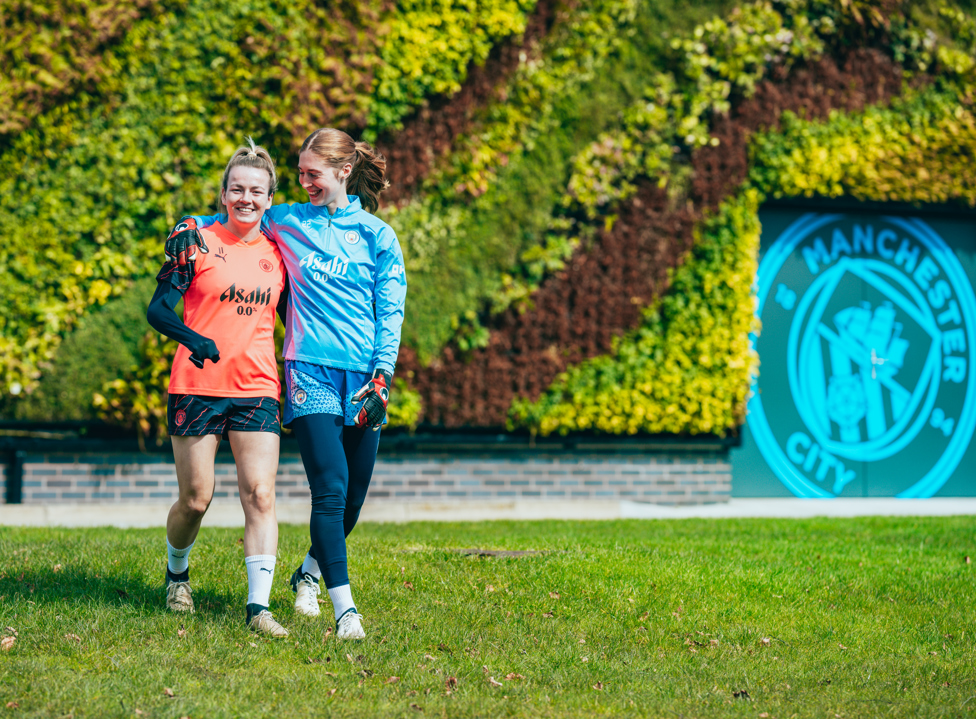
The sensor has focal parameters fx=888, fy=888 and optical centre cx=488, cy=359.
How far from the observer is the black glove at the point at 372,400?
376 centimetres

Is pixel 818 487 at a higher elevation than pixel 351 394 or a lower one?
lower

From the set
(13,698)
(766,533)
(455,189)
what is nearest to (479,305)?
(455,189)

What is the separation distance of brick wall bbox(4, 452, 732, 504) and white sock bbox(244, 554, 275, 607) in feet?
16.3

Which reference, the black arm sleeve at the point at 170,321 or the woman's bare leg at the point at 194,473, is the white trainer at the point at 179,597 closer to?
the woman's bare leg at the point at 194,473

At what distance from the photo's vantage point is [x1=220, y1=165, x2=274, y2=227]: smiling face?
395 cm

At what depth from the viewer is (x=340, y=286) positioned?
3889 mm

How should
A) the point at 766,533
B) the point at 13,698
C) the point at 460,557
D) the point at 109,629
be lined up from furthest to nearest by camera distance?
the point at 766,533 < the point at 460,557 < the point at 109,629 < the point at 13,698

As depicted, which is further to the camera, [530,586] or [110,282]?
[110,282]

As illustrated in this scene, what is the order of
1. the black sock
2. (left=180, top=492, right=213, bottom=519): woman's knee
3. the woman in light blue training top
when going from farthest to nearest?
1. the black sock
2. (left=180, top=492, right=213, bottom=519): woman's knee
3. the woman in light blue training top

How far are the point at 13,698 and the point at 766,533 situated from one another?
6045 millimetres

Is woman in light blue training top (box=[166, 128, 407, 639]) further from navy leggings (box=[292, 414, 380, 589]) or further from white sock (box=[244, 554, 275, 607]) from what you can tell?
white sock (box=[244, 554, 275, 607])

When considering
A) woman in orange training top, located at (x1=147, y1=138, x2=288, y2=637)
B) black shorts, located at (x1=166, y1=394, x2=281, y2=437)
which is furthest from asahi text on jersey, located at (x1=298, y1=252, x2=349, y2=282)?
black shorts, located at (x1=166, y1=394, x2=281, y2=437)

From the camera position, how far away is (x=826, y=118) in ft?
32.6

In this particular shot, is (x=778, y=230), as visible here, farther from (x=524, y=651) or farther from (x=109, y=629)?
(x=109, y=629)
